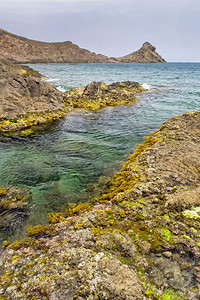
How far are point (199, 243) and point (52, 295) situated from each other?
4.94 m

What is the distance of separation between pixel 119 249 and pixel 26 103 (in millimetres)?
22227

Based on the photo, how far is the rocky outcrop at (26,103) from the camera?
2059 centimetres

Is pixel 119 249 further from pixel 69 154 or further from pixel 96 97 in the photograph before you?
pixel 96 97

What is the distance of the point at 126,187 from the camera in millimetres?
9594

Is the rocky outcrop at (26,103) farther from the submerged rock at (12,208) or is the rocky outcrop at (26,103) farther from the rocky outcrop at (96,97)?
the submerged rock at (12,208)

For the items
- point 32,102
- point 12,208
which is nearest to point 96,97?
point 32,102

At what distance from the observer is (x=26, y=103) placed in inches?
917

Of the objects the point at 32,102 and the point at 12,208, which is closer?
the point at 12,208

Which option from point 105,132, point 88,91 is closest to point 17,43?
point 88,91

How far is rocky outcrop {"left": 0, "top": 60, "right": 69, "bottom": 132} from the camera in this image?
2059 cm

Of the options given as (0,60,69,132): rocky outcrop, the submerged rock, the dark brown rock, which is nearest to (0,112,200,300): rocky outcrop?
the submerged rock

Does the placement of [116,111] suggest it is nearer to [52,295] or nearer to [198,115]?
[198,115]

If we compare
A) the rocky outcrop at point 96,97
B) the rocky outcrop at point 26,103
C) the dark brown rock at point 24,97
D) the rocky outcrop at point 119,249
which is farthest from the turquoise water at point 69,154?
the rocky outcrop at point 96,97

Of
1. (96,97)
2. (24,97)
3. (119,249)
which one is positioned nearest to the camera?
(119,249)
